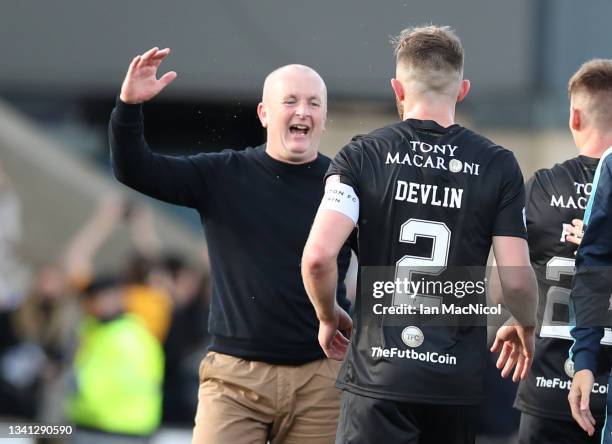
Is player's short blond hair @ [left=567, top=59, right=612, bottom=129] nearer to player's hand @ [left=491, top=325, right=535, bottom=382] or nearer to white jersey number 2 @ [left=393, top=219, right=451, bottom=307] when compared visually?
player's hand @ [left=491, top=325, right=535, bottom=382]

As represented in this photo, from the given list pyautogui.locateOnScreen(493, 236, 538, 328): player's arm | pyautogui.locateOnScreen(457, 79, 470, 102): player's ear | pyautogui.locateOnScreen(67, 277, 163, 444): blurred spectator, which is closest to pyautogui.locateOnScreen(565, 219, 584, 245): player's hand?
pyautogui.locateOnScreen(493, 236, 538, 328): player's arm

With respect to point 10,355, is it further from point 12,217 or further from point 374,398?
point 374,398

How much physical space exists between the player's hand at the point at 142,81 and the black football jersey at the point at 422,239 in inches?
42.2

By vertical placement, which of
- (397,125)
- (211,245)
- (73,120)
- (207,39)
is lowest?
(211,245)

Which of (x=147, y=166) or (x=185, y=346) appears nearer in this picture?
(x=147, y=166)

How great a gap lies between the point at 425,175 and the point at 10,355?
26.2 feet

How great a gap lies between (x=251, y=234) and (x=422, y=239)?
1.24 meters

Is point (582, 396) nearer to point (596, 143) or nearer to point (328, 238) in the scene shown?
point (328, 238)

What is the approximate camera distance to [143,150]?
543 cm

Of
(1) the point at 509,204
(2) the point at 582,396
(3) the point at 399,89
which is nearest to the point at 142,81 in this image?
(3) the point at 399,89

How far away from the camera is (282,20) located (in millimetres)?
15852

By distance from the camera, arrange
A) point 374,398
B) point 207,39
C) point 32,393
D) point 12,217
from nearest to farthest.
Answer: point 374,398 < point 32,393 < point 12,217 < point 207,39

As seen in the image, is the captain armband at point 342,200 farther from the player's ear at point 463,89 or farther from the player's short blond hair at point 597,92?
the player's short blond hair at point 597,92

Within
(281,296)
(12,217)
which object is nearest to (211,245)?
(281,296)
